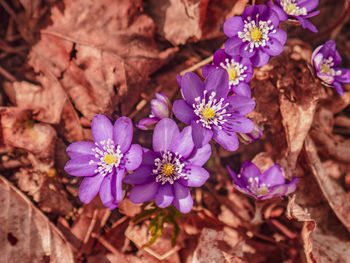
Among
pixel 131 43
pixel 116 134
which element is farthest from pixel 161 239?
pixel 131 43

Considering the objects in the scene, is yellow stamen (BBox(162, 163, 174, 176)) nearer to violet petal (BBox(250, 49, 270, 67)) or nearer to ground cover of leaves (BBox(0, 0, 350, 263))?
ground cover of leaves (BBox(0, 0, 350, 263))

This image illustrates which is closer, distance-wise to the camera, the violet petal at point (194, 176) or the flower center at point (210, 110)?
the violet petal at point (194, 176)

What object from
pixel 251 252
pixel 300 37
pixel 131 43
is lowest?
pixel 251 252

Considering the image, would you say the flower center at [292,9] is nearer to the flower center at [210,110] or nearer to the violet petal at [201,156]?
the flower center at [210,110]

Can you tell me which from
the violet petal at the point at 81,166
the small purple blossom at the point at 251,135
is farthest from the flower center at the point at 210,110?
the violet petal at the point at 81,166

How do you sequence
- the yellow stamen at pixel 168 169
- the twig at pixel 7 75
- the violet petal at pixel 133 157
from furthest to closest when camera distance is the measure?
the twig at pixel 7 75 < the yellow stamen at pixel 168 169 < the violet petal at pixel 133 157

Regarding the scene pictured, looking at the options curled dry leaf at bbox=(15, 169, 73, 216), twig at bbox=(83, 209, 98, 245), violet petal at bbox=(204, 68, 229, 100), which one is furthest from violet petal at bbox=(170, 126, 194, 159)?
curled dry leaf at bbox=(15, 169, 73, 216)

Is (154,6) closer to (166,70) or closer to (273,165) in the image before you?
(166,70)
